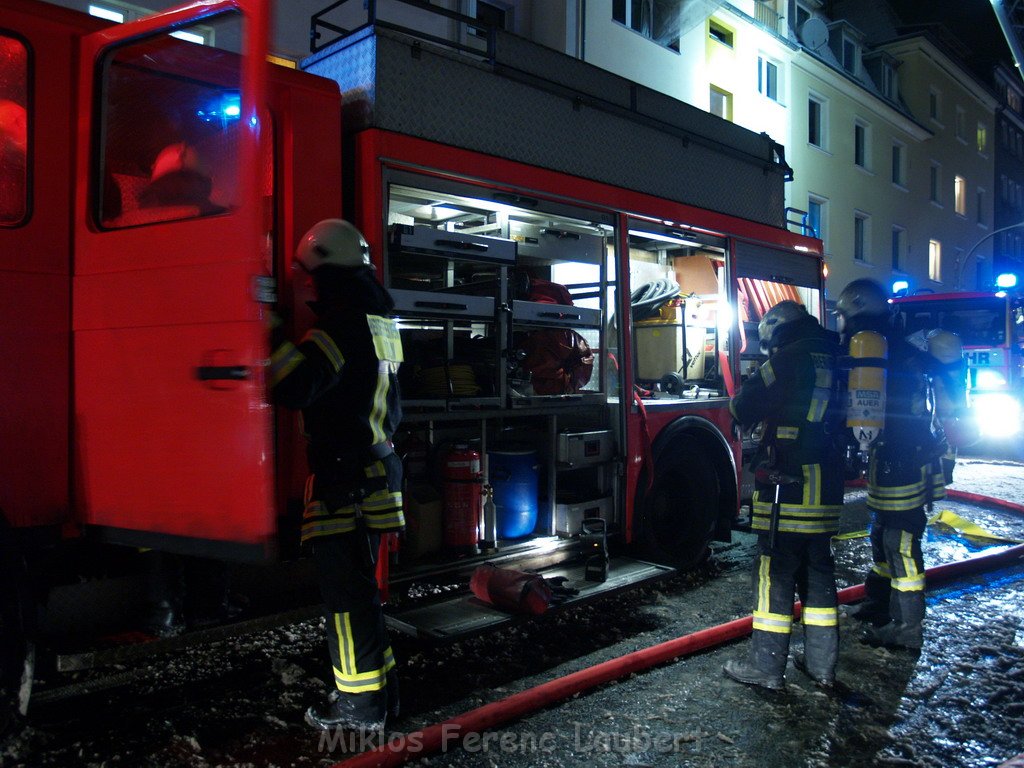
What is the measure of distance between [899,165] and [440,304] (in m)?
25.5

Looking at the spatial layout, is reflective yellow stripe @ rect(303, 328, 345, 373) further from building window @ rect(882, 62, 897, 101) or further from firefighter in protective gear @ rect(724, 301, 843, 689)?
building window @ rect(882, 62, 897, 101)

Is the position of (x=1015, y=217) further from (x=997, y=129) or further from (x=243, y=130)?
(x=243, y=130)

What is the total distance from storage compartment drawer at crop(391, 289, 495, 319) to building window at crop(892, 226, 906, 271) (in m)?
24.2

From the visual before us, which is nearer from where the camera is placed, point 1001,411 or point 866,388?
point 866,388

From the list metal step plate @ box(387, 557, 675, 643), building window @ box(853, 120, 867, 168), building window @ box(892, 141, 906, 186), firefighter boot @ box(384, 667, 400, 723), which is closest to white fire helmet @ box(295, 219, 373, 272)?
firefighter boot @ box(384, 667, 400, 723)

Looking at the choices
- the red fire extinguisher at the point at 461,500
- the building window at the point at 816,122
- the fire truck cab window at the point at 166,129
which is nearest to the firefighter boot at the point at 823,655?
the red fire extinguisher at the point at 461,500

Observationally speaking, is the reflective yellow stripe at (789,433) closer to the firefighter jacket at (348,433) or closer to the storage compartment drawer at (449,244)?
the storage compartment drawer at (449,244)

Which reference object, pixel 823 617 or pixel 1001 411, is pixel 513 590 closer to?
pixel 823 617

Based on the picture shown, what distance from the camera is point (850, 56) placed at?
23.8 metres

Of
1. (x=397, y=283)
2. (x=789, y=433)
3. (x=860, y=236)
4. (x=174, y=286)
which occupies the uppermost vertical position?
(x=860, y=236)

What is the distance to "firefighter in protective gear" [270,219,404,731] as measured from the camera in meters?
2.94

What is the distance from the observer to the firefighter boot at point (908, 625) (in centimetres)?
409

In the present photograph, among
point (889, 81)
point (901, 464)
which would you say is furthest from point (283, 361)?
point (889, 81)

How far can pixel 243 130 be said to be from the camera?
248 cm
